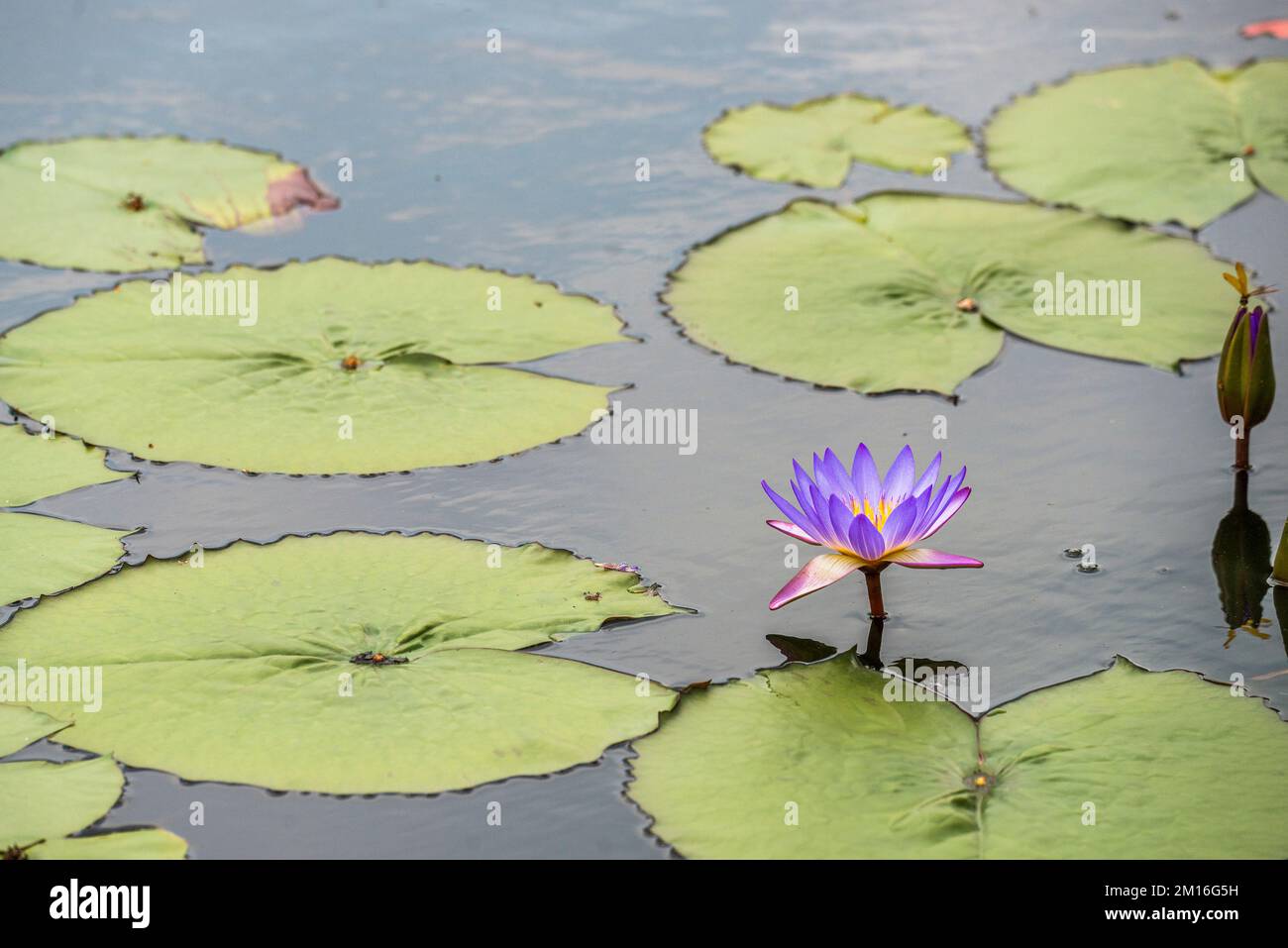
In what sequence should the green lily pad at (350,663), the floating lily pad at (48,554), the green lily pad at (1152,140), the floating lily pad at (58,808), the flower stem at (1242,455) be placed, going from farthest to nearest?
the green lily pad at (1152,140) < the flower stem at (1242,455) < the floating lily pad at (48,554) < the green lily pad at (350,663) < the floating lily pad at (58,808)

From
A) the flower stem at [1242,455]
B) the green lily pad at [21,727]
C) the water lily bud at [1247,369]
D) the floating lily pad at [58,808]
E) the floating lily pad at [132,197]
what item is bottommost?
the floating lily pad at [58,808]

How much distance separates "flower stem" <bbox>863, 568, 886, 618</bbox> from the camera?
3.09 m

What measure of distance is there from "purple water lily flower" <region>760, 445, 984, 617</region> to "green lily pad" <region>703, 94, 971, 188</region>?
240cm

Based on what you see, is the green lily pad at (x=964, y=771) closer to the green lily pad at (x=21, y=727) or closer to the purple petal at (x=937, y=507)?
the purple petal at (x=937, y=507)

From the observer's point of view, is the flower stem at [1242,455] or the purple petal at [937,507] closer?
the purple petal at [937,507]

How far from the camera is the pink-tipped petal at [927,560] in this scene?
2949 mm

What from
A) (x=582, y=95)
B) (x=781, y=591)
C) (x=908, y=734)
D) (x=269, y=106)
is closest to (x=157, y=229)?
(x=269, y=106)

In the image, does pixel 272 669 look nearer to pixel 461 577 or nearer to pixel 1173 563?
pixel 461 577

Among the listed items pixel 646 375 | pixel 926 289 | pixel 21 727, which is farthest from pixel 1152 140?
pixel 21 727

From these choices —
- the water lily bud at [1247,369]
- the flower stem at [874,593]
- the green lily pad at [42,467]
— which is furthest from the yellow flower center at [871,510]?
the green lily pad at [42,467]

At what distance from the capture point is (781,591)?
2953 mm

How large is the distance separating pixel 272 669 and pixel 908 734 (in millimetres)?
1244

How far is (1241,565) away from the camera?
3332 millimetres

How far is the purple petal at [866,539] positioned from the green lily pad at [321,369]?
3.51 ft
